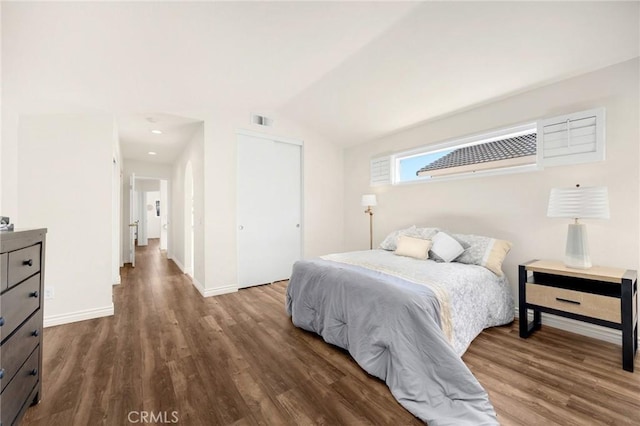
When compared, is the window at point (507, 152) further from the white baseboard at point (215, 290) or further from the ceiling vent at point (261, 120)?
the white baseboard at point (215, 290)

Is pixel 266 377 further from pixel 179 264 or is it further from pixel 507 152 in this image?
pixel 179 264

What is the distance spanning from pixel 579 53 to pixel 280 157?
11.4 feet

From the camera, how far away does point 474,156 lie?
3.14 meters

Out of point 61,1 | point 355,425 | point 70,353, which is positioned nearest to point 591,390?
point 355,425

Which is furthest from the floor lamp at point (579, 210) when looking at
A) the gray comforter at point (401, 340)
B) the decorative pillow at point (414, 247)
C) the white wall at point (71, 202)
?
the white wall at point (71, 202)

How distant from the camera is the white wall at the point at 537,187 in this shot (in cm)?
212

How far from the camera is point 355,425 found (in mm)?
1353

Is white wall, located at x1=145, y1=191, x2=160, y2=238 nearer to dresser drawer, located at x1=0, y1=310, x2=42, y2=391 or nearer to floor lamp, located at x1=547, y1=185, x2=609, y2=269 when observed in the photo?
dresser drawer, located at x1=0, y1=310, x2=42, y2=391

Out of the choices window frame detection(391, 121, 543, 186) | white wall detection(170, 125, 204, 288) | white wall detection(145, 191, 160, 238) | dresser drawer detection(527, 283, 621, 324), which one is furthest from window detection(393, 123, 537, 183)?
white wall detection(145, 191, 160, 238)

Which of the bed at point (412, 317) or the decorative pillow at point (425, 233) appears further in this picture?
the decorative pillow at point (425, 233)

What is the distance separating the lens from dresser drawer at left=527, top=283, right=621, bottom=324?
1.85 metres

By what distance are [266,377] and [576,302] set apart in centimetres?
238

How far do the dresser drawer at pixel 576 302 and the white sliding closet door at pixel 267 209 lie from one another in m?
3.12

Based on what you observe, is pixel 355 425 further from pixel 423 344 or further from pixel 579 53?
pixel 579 53
